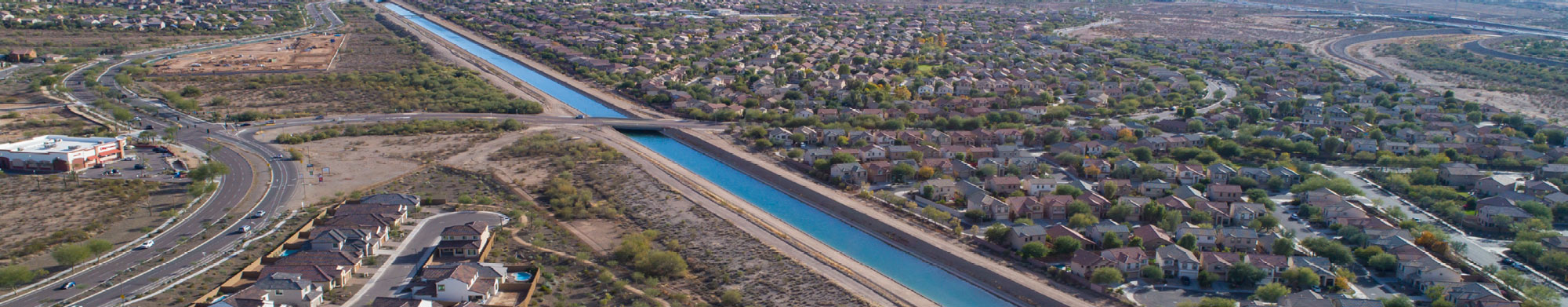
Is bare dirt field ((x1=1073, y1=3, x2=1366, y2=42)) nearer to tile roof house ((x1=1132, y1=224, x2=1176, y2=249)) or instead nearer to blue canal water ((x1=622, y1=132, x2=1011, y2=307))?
blue canal water ((x1=622, y1=132, x2=1011, y2=307))

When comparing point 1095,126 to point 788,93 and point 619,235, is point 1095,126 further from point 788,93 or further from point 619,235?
point 619,235

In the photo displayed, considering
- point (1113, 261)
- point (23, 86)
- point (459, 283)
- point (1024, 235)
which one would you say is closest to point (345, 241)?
point (459, 283)

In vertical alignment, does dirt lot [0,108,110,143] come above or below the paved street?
below

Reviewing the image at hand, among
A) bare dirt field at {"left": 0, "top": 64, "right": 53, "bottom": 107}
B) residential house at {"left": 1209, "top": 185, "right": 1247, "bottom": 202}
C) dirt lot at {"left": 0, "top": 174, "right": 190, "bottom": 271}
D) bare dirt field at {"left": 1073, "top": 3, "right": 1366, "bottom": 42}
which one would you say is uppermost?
residential house at {"left": 1209, "top": 185, "right": 1247, "bottom": 202}

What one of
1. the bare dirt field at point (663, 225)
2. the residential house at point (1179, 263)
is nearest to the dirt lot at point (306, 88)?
the bare dirt field at point (663, 225)

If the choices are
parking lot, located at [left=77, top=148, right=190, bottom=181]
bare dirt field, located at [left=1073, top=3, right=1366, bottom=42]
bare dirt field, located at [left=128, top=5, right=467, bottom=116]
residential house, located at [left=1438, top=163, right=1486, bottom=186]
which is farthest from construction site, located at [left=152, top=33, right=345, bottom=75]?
bare dirt field, located at [left=1073, top=3, right=1366, bottom=42]

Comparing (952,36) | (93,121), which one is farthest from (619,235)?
(952,36)
